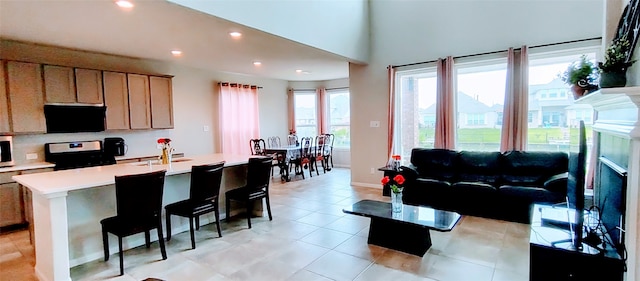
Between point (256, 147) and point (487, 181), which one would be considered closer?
point (487, 181)

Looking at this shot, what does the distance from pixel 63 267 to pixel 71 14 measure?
2.56m

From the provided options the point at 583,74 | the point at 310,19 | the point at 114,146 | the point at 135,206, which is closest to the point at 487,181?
the point at 583,74

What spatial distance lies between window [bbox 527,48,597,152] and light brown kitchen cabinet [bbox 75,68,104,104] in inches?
263

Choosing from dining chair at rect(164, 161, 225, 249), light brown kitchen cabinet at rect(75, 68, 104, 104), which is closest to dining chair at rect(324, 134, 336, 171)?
dining chair at rect(164, 161, 225, 249)

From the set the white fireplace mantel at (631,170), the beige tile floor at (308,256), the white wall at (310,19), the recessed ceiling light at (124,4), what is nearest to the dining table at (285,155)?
the white wall at (310,19)

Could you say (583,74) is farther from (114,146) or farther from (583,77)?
(114,146)

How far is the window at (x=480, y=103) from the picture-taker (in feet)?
16.6

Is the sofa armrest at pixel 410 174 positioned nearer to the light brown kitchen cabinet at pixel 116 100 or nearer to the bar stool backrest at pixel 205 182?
the bar stool backrest at pixel 205 182

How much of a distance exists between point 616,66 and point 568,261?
1.34m

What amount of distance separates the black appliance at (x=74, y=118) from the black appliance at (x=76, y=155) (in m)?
0.25

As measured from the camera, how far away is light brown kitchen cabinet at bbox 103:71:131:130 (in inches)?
205

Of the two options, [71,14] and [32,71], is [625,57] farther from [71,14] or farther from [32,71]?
[32,71]

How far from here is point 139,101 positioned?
5613 mm

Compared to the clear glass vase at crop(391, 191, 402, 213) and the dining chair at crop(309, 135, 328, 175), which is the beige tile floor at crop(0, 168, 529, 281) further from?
the dining chair at crop(309, 135, 328, 175)
